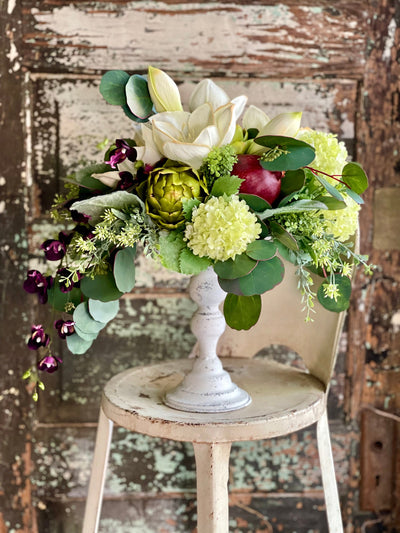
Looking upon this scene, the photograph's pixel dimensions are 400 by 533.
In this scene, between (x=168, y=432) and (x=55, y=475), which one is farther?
(x=55, y=475)

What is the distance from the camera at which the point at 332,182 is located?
903mm

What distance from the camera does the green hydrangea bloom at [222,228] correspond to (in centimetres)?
77

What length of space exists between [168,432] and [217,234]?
339 millimetres

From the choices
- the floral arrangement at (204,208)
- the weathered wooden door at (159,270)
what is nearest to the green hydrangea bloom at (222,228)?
the floral arrangement at (204,208)

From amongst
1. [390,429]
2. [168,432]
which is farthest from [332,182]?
[390,429]

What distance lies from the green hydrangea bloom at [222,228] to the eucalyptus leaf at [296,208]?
3 centimetres

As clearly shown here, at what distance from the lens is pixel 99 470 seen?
3.54 feet

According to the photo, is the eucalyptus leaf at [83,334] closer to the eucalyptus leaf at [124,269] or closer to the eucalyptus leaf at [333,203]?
the eucalyptus leaf at [124,269]

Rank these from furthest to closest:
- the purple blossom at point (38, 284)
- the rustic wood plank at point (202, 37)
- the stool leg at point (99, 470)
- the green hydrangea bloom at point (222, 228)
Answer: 1. the rustic wood plank at point (202, 37)
2. the stool leg at point (99, 470)
3. the purple blossom at point (38, 284)
4. the green hydrangea bloom at point (222, 228)

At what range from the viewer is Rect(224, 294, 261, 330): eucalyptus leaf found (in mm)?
884

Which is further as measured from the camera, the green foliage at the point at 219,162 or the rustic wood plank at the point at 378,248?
the rustic wood plank at the point at 378,248

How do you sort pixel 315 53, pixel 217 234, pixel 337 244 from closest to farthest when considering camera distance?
pixel 217 234 → pixel 337 244 → pixel 315 53

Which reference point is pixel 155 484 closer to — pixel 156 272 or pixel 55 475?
pixel 55 475

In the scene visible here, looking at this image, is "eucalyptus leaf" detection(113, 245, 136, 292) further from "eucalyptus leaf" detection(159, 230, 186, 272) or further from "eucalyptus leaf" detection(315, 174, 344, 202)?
"eucalyptus leaf" detection(315, 174, 344, 202)
